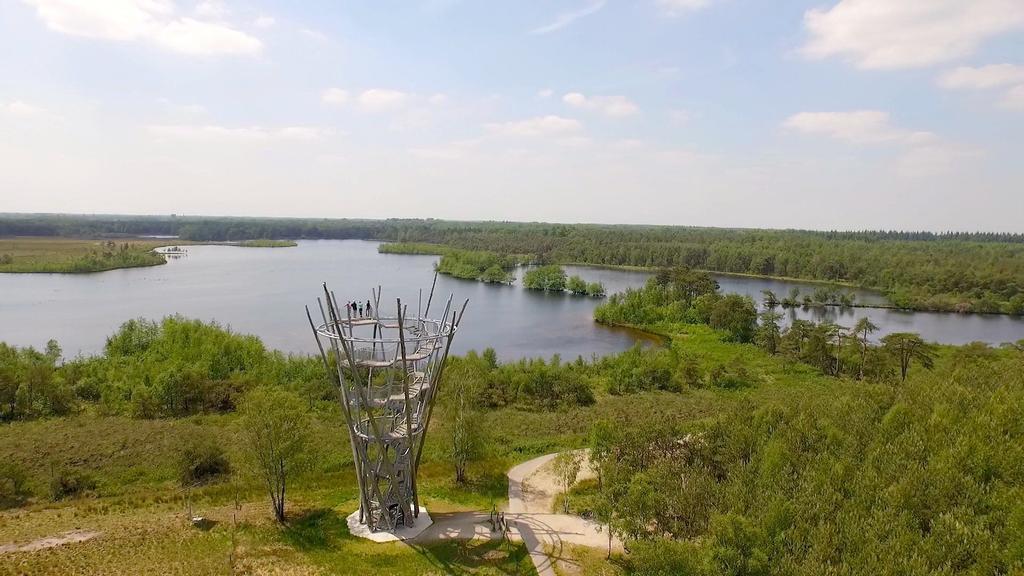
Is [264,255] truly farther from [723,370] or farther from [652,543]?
[652,543]

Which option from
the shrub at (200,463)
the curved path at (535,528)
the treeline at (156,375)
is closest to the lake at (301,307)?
the treeline at (156,375)


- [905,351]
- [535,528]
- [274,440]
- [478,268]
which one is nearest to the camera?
[535,528]

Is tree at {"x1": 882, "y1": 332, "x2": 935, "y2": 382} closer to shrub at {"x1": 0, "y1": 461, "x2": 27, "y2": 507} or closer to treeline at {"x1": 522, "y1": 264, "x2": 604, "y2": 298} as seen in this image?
treeline at {"x1": 522, "y1": 264, "x2": 604, "y2": 298}

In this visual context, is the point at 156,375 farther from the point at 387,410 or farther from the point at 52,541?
the point at 387,410

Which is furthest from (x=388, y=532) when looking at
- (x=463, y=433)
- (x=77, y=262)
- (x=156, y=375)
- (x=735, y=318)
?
(x=77, y=262)

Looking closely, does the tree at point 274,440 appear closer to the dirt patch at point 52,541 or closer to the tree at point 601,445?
the dirt patch at point 52,541

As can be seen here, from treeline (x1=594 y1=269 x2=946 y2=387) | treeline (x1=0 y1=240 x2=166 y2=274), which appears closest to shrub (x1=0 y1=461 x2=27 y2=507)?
treeline (x1=594 y1=269 x2=946 y2=387)

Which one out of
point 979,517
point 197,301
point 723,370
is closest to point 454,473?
point 979,517
